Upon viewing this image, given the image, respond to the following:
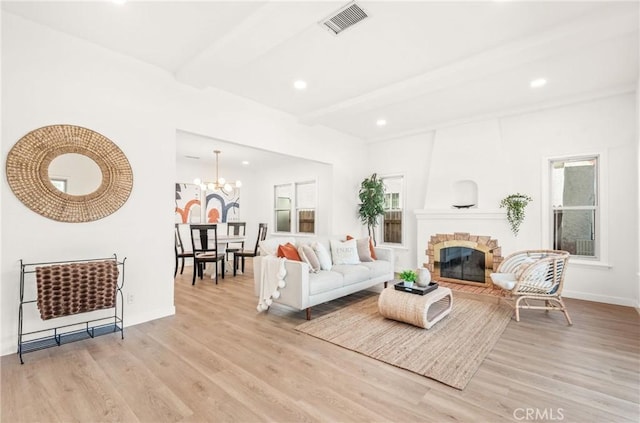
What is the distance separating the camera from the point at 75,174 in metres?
3.08

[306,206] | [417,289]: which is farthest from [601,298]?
[306,206]

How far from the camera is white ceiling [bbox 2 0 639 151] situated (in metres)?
2.62

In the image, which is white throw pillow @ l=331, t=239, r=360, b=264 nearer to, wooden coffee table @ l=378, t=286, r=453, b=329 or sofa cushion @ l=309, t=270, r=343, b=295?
sofa cushion @ l=309, t=270, r=343, b=295

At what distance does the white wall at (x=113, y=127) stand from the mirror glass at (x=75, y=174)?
0.33 metres

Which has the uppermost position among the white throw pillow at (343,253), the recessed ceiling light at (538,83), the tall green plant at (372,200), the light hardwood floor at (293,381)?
the recessed ceiling light at (538,83)

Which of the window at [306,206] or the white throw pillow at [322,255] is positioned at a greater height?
the window at [306,206]

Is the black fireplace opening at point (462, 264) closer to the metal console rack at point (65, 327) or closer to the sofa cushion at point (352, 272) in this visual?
the sofa cushion at point (352, 272)

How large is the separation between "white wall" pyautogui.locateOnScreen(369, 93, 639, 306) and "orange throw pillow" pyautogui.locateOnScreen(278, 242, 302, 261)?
310cm

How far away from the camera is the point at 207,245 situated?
566 cm

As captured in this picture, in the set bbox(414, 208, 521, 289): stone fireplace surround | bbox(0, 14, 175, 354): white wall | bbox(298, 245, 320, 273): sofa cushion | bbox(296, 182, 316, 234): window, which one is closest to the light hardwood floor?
bbox(0, 14, 175, 354): white wall

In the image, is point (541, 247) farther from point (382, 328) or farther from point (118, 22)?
point (118, 22)

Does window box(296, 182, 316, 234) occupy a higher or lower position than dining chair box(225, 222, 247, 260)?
higher

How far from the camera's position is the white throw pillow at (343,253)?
465 centimetres

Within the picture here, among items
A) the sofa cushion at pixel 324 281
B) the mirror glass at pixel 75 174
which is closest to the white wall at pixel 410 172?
the sofa cushion at pixel 324 281
